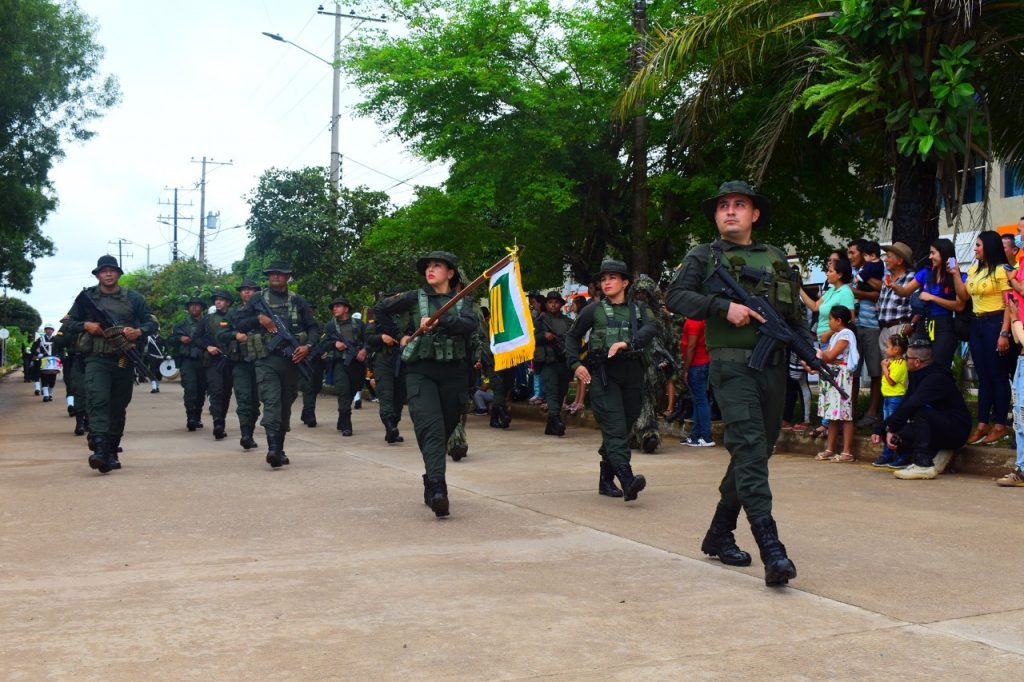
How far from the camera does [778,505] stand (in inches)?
314

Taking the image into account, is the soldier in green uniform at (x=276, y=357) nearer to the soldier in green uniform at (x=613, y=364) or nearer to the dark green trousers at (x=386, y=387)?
the dark green trousers at (x=386, y=387)

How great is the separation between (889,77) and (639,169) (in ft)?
20.8

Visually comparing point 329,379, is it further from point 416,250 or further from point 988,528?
point 988,528

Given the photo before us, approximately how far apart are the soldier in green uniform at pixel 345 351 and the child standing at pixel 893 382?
7.40 metres

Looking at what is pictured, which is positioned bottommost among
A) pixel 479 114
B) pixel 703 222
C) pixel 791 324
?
pixel 791 324

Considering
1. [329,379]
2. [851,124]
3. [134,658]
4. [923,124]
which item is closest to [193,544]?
[134,658]

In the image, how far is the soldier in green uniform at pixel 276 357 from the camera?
10.8 meters

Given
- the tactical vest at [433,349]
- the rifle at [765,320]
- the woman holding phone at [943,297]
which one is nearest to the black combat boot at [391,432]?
the tactical vest at [433,349]

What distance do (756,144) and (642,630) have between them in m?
10.2

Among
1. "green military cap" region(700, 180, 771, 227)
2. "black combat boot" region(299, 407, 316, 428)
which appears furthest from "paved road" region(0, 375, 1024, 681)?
"black combat boot" region(299, 407, 316, 428)

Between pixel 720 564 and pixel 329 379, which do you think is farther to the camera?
pixel 329 379

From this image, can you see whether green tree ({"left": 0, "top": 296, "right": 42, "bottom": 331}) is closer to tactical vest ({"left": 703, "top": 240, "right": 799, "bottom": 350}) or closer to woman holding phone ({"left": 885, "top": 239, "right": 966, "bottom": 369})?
woman holding phone ({"left": 885, "top": 239, "right": 966, "bottom": 369})

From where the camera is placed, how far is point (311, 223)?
28250mm

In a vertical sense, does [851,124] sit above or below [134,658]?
above
